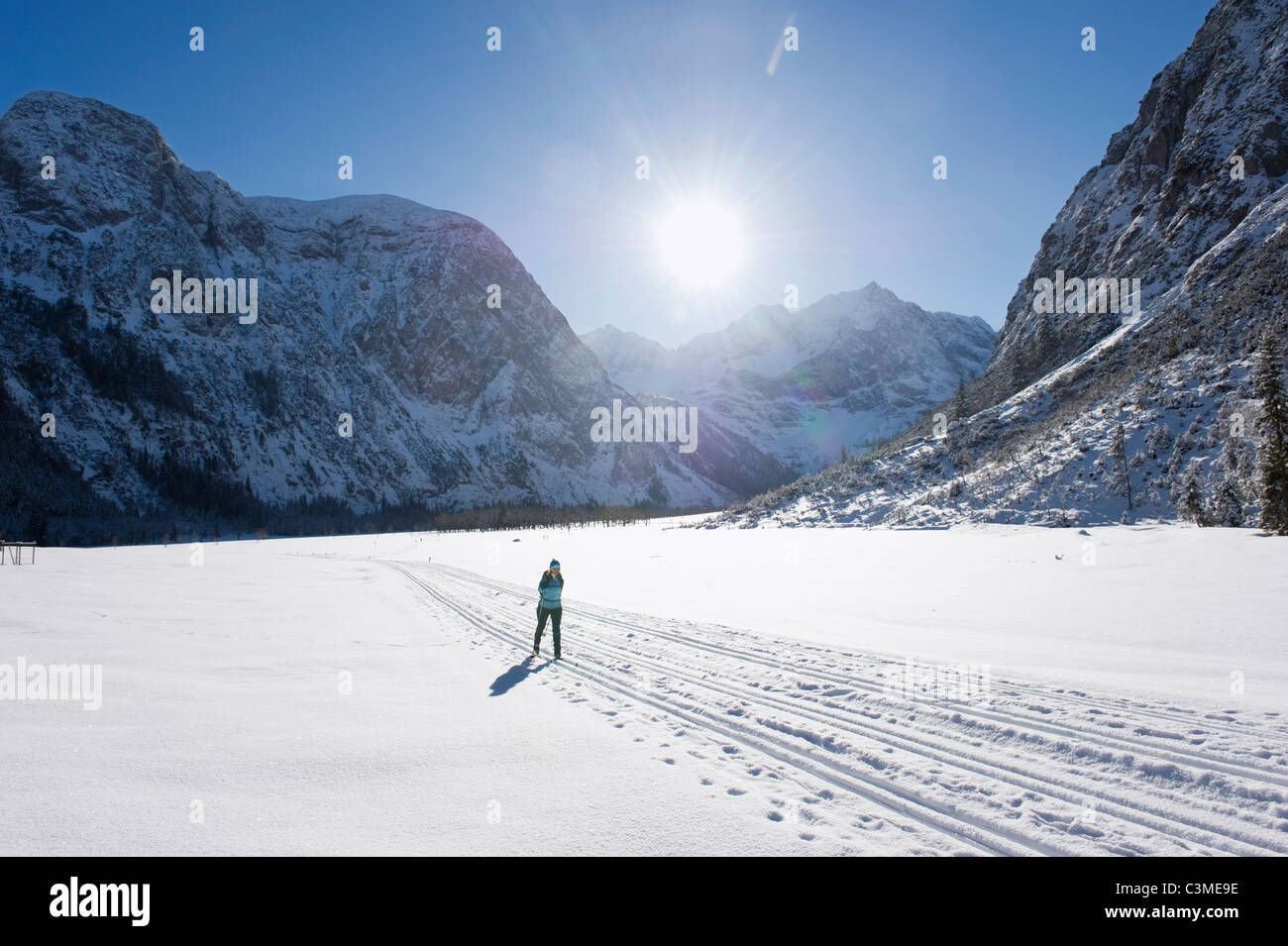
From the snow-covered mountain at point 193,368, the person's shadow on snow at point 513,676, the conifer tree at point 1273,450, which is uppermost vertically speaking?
the snow-covered mountain at point 193,368

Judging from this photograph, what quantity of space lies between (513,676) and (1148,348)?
53776mm

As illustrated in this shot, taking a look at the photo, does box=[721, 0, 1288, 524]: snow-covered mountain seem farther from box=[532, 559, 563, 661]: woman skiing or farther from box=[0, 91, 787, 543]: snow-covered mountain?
box=[0, 91, 787, 543]: snow-covered mountain

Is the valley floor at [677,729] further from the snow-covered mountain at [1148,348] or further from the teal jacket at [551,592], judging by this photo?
the snow-covered mountain at [1148,348]

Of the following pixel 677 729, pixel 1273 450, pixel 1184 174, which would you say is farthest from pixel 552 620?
pixel 1184 174

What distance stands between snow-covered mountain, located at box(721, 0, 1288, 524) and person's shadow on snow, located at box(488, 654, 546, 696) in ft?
95.0

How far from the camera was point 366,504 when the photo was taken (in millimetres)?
148625

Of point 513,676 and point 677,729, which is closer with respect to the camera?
point 677,729

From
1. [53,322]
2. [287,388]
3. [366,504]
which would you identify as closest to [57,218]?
[53,322]

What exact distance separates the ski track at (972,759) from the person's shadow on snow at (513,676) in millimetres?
1111

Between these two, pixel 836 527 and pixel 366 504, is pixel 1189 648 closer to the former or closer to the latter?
pixel 836 527

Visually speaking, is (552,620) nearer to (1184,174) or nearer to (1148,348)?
(1148,348)

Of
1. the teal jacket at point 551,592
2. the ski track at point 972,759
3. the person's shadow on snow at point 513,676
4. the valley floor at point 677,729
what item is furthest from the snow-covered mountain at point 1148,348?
the person's shadow on snow at point 513,676

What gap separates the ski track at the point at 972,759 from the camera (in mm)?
4574

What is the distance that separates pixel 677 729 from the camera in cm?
715
